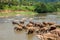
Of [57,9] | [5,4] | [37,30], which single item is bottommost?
[57,9]

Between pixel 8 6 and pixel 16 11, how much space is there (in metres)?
6.37

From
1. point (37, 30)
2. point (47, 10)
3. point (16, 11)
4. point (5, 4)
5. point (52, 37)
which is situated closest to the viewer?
point (52, 37)

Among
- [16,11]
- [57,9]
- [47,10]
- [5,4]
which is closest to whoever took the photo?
[16,11]

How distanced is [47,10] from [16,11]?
59.9ft

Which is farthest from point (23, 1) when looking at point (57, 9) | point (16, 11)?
point (16, 11)

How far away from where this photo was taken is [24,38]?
28859mm

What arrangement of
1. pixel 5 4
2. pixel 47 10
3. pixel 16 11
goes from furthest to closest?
pixel 47 10 → pixel 5 4 → pixel 16 11

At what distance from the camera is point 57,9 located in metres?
103

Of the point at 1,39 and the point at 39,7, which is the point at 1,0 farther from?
the point at 1,39

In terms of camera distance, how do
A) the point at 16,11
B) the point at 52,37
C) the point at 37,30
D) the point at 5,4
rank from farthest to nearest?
the point at 5,4 → the point at 16,11 → the point at 37,30 → the point at 52,37

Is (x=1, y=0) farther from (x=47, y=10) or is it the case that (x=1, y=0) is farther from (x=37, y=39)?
(x=37, y=39)

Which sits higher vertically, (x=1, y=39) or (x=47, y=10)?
(x=1, y=39)

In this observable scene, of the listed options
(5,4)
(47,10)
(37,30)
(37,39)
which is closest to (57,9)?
(47,10)

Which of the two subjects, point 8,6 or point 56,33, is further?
point 8,6
